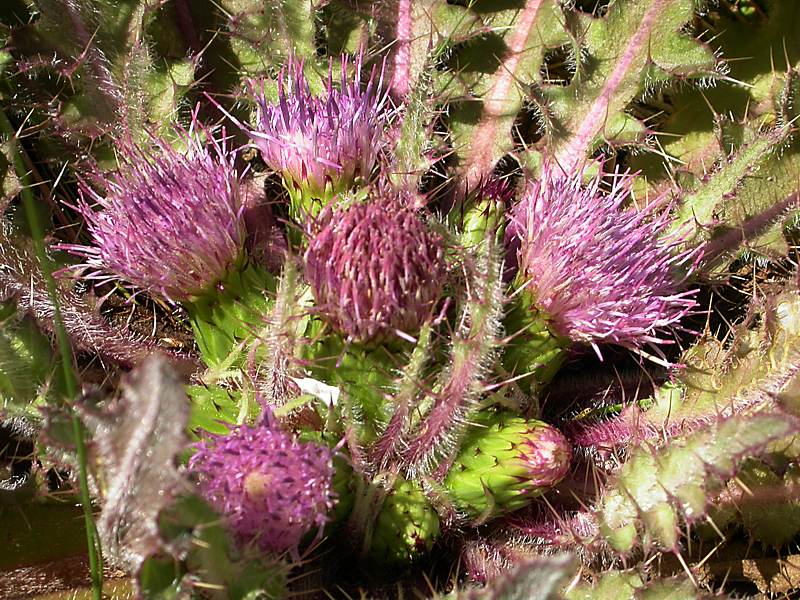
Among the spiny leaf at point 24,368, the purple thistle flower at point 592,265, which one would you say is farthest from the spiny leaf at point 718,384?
the spiny leaf at point 24,368

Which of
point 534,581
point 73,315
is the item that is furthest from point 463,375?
point 73,315

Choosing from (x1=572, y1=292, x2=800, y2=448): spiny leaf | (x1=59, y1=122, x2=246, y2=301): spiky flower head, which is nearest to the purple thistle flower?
(x1=572, y1=292, x2=800, y2=448): spiny leaf

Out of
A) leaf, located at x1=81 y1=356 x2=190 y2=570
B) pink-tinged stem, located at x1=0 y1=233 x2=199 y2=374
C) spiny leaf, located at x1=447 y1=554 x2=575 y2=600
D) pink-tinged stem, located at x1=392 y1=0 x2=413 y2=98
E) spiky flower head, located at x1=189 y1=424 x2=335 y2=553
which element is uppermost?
pink-tinged stem, located at x1=392 y1=0 x2=413 y2=98

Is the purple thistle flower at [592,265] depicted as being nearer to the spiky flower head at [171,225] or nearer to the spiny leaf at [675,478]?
the spiny leaf at [675,478]

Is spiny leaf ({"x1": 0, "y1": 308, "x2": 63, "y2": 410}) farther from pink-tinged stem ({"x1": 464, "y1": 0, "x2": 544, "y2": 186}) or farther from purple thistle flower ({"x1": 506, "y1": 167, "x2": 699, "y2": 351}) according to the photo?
pink-tinged stem ({"x1": 464, "y1": 0, "x2": 544, "y2": 186})

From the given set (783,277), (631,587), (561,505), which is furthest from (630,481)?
(783,277)

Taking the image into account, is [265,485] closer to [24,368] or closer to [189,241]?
[189,241]
